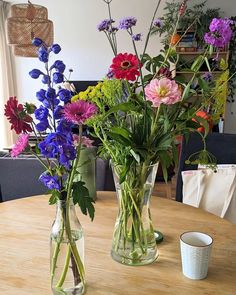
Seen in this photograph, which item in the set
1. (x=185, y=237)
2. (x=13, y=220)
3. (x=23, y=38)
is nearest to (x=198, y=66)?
(x=185, y=237)

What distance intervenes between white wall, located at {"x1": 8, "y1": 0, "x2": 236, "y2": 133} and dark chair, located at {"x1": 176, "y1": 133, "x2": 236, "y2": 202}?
3.26 metres

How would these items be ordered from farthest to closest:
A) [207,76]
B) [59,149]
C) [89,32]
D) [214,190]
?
[89,32], [214,190], [207,76], [59,149]

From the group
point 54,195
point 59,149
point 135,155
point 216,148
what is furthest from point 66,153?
point 216,148

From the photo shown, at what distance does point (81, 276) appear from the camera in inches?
28.2

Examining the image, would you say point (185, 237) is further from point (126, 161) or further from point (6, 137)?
point (6, 137)

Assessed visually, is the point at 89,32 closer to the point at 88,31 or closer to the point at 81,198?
the point at 88,31

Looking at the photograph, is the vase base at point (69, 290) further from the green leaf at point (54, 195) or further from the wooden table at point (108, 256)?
the green leaf at point (54, 195)

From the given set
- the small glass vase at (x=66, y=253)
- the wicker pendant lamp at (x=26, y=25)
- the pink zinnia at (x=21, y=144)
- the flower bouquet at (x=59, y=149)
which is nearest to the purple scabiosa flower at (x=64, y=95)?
the flower bouquet at (x=59, y=149)

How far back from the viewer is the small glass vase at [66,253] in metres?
0.67

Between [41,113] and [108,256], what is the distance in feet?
1.59

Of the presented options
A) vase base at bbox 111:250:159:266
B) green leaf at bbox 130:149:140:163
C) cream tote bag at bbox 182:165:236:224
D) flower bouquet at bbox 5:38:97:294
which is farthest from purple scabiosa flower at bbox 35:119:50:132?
cream tote bag at bbox 182:165:236:224

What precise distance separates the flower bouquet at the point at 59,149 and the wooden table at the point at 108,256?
0.33 ft

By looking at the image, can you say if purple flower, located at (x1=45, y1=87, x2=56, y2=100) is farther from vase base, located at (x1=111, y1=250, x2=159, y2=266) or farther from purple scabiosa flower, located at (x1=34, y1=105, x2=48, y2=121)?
vase base, located at (x1=111, y1=250, x2=159, y2=266)

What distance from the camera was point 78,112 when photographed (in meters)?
0.58
